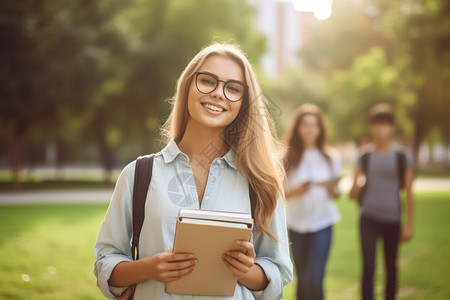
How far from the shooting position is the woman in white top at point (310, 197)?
5750 millimetres

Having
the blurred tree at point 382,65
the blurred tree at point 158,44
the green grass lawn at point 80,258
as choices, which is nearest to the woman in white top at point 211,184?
the green grass lawn at point 80,258

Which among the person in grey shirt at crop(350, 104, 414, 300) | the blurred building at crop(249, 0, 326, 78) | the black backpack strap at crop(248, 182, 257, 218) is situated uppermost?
the blurred building at crop(249, 0, 326, 78)

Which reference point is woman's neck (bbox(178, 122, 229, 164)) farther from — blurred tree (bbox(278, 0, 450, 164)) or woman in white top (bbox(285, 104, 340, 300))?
blurred tree (bbox(278, 0, 450, 164))

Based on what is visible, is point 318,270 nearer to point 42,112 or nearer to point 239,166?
point 239,166

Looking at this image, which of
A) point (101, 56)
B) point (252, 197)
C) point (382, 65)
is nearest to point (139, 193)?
point (252, 197)

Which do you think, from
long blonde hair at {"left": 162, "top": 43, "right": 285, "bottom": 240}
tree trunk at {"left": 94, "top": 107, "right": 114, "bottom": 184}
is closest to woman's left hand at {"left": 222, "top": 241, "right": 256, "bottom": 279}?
long blonde hair at {"left": 162, "top": 43, "right": 285, "bottom": 240}

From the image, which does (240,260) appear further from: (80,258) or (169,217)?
(80,258)

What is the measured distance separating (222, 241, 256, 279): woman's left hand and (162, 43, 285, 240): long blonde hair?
0.26 metres

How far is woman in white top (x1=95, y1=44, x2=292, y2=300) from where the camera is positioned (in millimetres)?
2322

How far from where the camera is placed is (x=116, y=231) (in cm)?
238

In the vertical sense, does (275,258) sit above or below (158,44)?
below

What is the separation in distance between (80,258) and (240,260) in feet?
24.3

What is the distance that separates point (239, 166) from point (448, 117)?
40.3m

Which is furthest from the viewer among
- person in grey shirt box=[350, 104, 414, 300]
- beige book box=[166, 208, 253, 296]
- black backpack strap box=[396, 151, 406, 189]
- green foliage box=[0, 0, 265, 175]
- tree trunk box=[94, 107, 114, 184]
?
tree trunk box=[94, 107, 114, 184]
